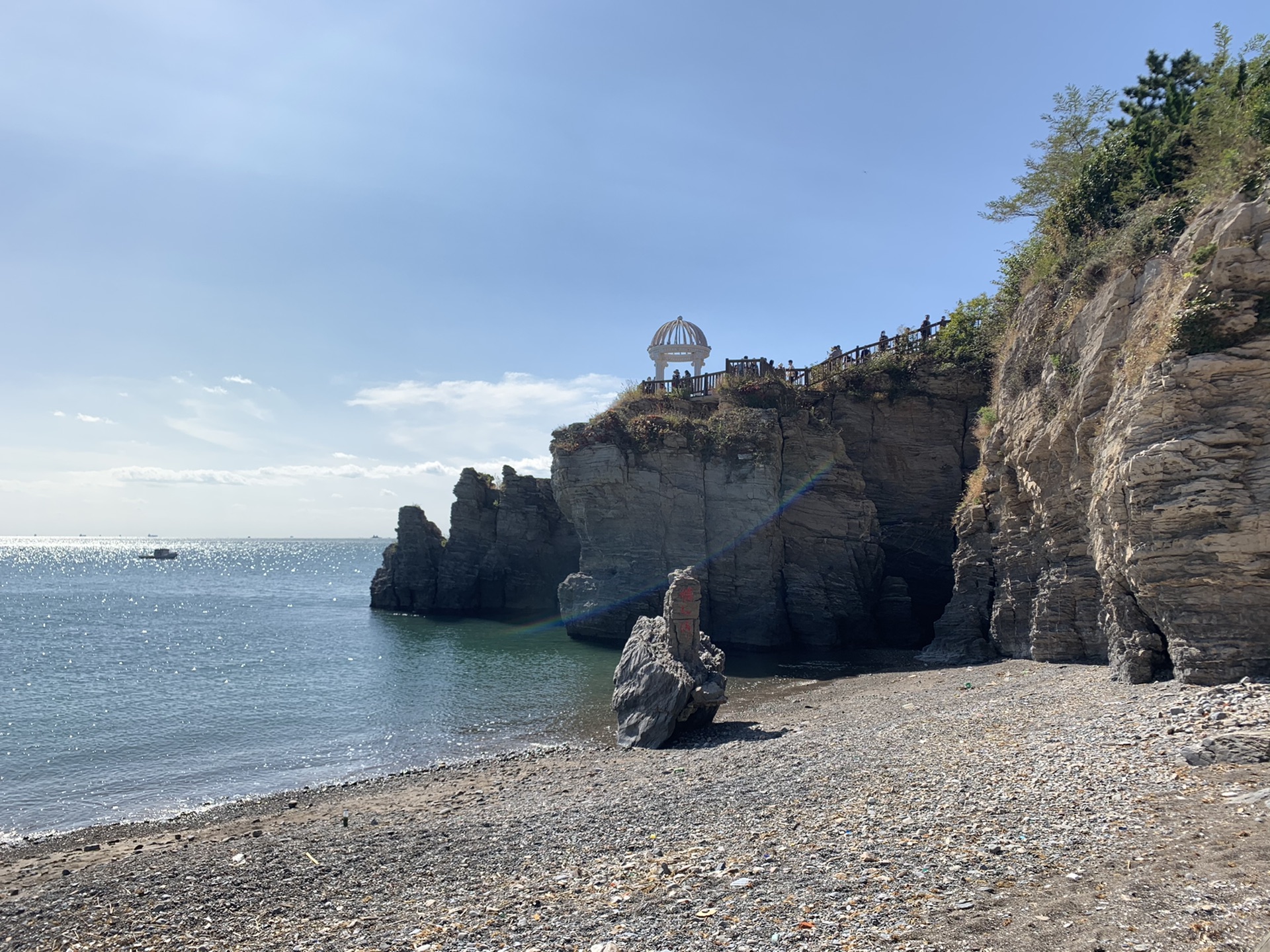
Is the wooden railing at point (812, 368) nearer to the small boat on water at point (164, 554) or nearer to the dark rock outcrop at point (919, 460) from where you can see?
the dark rock outcrop at point (919, 460)

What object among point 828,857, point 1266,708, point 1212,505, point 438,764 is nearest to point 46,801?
point 438,764

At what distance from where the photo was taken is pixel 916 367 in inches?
1449

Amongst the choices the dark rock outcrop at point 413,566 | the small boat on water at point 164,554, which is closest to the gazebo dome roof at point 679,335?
the dark rock outcrop at point 413,566

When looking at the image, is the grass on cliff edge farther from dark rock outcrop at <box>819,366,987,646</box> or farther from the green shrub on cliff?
dark rock outcrop at <box>819,366,987,646</box>

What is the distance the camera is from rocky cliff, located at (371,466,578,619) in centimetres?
5394

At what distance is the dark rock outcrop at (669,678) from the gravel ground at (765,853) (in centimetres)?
157

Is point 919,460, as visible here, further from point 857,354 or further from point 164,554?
point 164,554

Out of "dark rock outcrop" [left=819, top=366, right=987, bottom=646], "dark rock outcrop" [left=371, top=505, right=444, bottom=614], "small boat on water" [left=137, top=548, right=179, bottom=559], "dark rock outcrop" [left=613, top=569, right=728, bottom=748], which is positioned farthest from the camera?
"small boat on water" [left=137, top=548, right=179, bottom=559]

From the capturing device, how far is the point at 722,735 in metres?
18.9

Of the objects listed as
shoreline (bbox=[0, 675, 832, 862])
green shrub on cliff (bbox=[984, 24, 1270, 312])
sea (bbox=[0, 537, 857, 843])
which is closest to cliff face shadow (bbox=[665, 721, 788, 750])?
shoreline (bbox=[0, 675, 832, 862])

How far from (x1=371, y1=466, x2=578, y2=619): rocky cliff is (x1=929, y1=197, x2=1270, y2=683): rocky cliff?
37.3 meters

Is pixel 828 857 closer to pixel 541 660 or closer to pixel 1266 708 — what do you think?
pixel 1266 708

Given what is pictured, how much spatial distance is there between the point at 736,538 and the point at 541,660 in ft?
37.6

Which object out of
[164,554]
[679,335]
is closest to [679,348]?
[679,335]
